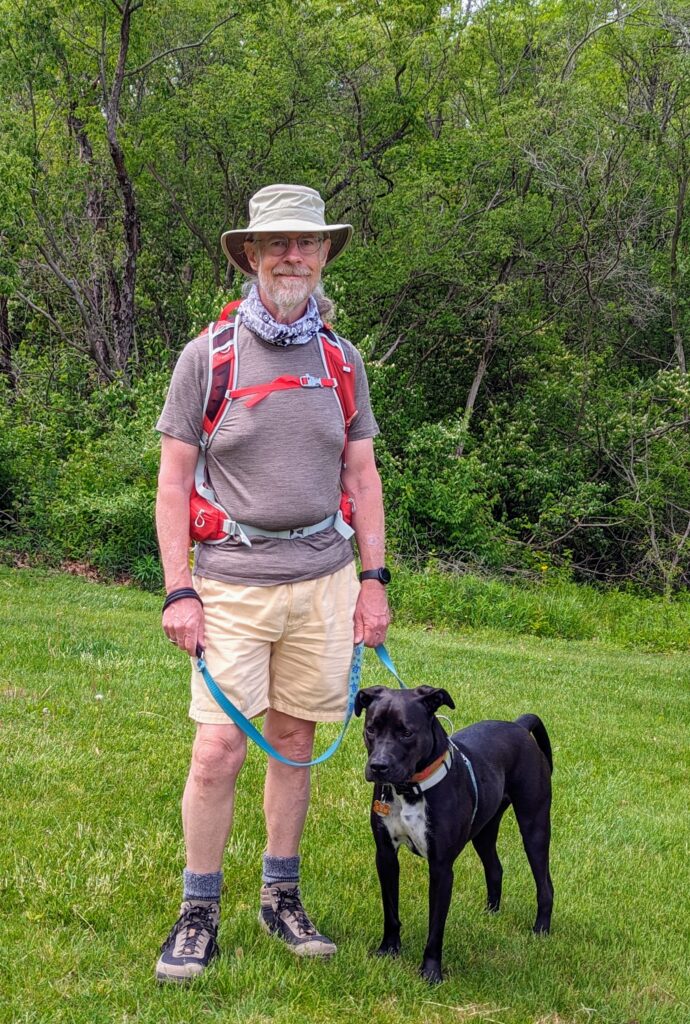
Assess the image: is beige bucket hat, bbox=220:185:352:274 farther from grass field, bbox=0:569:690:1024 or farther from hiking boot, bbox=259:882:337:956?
grass field, bbox=0:569:690:1024

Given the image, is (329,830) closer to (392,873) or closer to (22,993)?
(392,873)

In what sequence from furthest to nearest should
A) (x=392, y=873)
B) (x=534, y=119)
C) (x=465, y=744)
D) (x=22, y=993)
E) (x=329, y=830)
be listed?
(x=534, y=119) < (x=329, y=830) < (x=465, y=744) < (x=392, y=873) < (x=22, y=993)

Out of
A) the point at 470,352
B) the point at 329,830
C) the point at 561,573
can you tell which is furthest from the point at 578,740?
the point at 470,352

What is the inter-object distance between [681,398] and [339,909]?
1457 cm

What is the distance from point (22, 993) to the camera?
311 centimetres

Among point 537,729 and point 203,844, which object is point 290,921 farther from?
point 537,729

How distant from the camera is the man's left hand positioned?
3.57m

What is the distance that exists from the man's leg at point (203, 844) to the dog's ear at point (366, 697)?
1.30 ft

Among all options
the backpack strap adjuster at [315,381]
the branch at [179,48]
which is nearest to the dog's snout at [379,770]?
the backpack strap adjuster at [315,381]

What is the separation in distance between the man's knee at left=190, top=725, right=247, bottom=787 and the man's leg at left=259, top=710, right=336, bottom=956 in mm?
295

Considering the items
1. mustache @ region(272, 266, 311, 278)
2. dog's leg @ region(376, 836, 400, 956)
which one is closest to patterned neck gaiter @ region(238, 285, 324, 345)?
mustache @ region(272, 266, 311, 278)

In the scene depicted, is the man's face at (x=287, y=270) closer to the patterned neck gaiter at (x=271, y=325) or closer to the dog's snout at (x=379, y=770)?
the patterned neck gaiter at (x=271, y=325)

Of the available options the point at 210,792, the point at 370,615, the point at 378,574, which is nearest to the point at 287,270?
the point at 378,574

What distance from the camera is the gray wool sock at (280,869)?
3.57m
